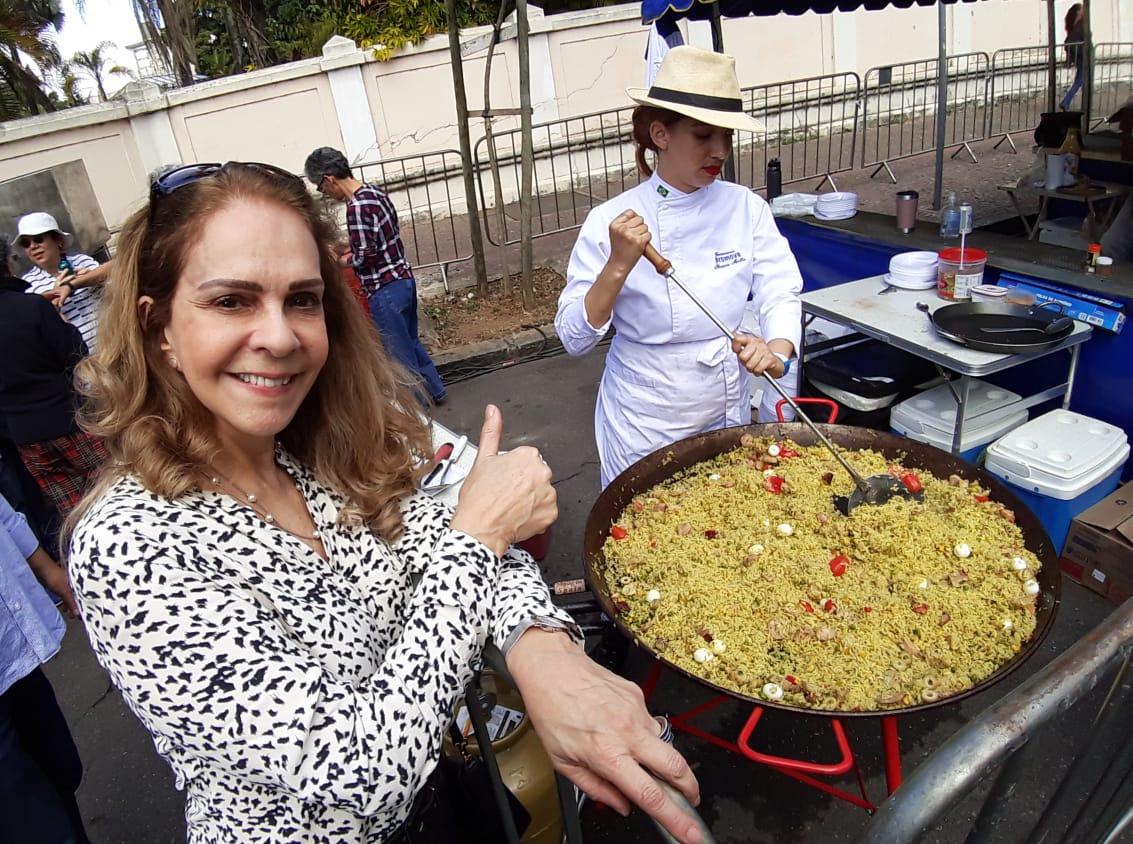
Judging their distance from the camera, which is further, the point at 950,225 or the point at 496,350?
the point at 496,350

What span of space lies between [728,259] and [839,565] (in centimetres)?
126

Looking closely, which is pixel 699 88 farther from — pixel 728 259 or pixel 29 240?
pixel 29 240

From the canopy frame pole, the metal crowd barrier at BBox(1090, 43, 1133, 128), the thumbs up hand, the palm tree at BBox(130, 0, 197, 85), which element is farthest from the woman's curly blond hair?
the palm tree at BBox(130, 0, 197, 85)

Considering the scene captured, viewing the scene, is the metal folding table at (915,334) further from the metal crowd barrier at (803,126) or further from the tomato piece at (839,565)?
the metal crowd barrier at (803,126)

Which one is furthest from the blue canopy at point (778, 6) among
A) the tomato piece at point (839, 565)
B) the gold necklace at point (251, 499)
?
the gold necklace at point (251, 499)

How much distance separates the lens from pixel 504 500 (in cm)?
127

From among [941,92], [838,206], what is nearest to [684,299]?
[838,206]

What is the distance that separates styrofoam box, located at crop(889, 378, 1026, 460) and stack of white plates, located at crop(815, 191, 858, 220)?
2004 mm

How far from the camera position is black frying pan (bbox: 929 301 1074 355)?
11.5 feet

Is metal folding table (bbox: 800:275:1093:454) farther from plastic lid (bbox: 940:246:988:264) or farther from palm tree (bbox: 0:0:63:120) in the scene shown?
palm tree (bbox: 0:0:63:120)

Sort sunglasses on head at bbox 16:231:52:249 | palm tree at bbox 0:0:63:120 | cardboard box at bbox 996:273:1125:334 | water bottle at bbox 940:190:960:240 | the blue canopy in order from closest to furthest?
cardboard box at bbox 996:273:1125:334, sunglasses on head at bbox 16:231:52:249, water bottle at bbox 940:190:960:240, the blue canopy, palm tree at bbox 0:0:63:120

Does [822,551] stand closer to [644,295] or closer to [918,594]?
[918,594]

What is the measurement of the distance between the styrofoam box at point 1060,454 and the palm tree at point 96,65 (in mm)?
35063

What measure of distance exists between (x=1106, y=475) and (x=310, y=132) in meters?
11.7
